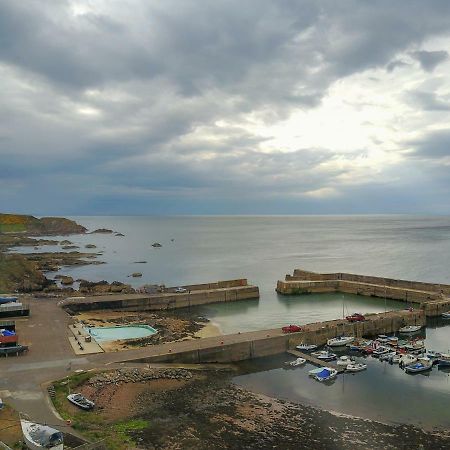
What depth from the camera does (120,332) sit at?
45094 mm

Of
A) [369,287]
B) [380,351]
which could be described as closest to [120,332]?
[380,351]

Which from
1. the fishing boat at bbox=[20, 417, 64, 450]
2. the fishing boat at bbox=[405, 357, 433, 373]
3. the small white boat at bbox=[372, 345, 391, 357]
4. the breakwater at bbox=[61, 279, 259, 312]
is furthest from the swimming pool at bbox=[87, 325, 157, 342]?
the fishing boat at bbox=[405, 357, 433, 373]

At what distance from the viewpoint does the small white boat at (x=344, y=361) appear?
3745cm

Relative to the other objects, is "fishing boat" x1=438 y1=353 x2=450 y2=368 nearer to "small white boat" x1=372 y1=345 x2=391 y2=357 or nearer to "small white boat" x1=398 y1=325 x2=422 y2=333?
"small white boat" x1=372 y1=345 x2=391 y2=357

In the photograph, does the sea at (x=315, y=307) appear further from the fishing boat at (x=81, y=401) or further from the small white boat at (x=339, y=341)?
the fishing boat at (x=81, y=401)

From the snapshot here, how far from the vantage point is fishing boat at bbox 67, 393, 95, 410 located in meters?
25.5

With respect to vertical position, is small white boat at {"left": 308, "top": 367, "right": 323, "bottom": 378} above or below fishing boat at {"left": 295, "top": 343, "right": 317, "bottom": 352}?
below

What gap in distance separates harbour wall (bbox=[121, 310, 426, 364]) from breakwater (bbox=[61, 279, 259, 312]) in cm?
2084

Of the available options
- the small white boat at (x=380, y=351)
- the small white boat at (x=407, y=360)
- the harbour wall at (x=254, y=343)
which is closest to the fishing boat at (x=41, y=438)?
the harbour wall at (x=254, y=343)

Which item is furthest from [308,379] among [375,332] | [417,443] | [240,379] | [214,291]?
[214,291]

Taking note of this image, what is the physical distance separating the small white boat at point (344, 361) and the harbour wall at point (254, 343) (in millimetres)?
4548

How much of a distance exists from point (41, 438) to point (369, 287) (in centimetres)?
5896

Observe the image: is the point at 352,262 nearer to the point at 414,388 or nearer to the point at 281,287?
the point at 281,287

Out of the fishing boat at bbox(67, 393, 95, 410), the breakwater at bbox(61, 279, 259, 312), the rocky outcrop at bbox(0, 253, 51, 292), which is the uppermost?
the rocky outcrop at bbox(0, 253, 51, 292)
